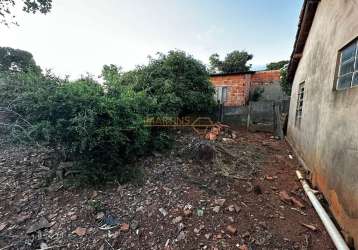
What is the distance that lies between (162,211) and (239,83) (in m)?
9.90

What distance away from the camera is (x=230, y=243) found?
2242 millimetres

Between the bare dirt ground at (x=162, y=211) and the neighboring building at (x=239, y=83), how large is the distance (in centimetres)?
763

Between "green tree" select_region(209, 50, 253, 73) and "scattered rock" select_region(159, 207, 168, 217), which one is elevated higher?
"green tree" select_region(209, 50, 253, 73)

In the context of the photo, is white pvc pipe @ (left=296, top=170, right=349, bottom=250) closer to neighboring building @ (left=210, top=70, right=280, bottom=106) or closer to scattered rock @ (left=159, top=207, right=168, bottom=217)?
scattered rock @ (left=159, top=207, right=168, bottom=217)

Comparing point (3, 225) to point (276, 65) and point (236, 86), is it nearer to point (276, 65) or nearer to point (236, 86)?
point (236, 86)

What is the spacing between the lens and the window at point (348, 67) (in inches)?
94.1

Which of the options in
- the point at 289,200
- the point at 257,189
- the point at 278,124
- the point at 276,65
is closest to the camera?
the point at 289,200

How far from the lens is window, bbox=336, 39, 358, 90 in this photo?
239 cm

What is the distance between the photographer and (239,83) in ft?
36.0

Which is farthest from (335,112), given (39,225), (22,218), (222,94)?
(222,94)

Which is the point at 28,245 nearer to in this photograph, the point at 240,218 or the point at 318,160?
the point at 240,218

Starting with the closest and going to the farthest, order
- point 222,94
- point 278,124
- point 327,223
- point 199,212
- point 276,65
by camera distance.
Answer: point 327,223 < point 199,212 < point 278,124 < point 222,94 < point 276,65

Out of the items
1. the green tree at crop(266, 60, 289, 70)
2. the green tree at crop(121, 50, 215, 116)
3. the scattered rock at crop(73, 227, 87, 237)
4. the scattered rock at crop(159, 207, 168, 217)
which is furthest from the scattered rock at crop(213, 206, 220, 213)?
the green tree at crop(266, 60, 289, 70)

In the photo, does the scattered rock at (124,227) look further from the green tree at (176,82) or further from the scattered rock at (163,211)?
the green tree at (176,82)
